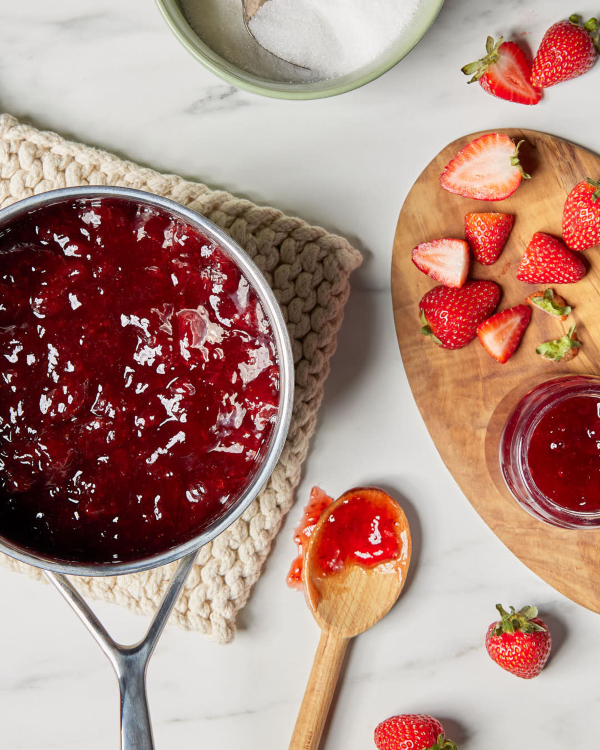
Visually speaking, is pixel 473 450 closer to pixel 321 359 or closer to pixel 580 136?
pixel 321 359

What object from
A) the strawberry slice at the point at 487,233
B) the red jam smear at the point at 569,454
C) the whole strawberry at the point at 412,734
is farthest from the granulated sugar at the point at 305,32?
the whole strawberry at the point at 412,734

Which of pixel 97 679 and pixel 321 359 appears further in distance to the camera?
pixel 97 679

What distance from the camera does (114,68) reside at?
135cm

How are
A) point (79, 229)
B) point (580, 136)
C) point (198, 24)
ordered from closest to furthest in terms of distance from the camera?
point (79, 229) → point (198, 24) → point (580, 136)

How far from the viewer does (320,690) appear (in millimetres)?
1372

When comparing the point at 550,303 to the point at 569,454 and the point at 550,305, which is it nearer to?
the point at 550,305

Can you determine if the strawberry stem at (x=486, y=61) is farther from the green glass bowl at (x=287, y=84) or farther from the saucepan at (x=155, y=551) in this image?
the saucepan at (x=155, y=551)

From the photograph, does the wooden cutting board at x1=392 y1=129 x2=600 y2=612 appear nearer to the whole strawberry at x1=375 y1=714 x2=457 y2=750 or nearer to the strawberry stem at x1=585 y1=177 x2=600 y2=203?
the strawberry stem at x1=585 y1=177 x2=600 y2=203

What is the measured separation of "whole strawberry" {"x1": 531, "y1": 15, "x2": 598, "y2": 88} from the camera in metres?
1.27

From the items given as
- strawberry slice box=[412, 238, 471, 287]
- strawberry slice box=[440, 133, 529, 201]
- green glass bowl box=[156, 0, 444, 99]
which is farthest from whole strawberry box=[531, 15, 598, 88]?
strawberry slice box=[412, 238, 471, 287]

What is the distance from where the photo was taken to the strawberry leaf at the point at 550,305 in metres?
1.29

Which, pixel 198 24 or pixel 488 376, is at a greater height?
pixel 198 24

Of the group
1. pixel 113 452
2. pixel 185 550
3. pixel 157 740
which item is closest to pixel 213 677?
pixel 157 740

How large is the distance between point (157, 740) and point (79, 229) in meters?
1.09
